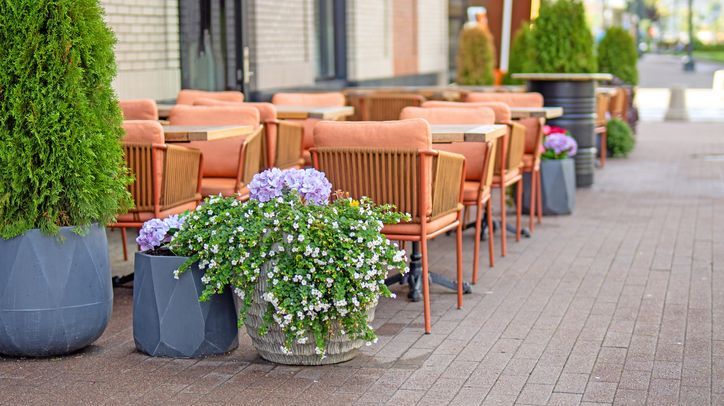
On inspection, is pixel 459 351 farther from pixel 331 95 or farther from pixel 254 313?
pixel 331 95

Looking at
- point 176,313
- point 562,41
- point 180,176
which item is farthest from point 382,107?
point 176,313

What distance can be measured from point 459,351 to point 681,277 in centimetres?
247

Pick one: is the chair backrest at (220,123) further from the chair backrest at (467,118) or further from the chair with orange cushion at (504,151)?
the chair with orange cushion at (504,151)

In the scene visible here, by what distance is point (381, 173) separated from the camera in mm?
6176

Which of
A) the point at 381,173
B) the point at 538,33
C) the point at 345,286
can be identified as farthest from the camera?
the point at 538,33

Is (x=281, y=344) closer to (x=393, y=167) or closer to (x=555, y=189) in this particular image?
(x=393, y=167)

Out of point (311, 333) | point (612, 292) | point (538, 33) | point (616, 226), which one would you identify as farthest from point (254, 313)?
point (538, 33)

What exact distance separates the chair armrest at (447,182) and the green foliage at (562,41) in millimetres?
6201

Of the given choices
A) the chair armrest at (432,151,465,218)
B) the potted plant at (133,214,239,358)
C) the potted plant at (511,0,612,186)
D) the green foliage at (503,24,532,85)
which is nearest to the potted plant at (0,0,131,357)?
the potted plant at (133,214,239,358)

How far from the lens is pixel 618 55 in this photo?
18.0m

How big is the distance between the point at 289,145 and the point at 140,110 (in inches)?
53.5

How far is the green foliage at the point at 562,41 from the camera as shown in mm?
12664

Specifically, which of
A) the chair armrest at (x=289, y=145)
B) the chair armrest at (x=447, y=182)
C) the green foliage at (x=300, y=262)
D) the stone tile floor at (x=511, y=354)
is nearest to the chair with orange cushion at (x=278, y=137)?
the chair armrest at (x=289, y=145)

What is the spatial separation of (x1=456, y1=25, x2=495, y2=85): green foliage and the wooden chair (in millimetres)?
3191
